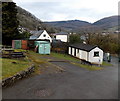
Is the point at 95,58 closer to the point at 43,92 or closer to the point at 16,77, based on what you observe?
the point at 16,77

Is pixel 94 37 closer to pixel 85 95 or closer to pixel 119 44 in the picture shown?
pixel 119 44


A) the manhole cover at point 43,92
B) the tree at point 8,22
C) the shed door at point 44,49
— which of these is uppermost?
the tree at point 8,22

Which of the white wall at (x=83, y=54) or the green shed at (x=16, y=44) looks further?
the white wall at (x=83, y=54)

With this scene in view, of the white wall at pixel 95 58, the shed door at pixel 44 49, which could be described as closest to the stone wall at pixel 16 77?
the shed door at pixel 44 49

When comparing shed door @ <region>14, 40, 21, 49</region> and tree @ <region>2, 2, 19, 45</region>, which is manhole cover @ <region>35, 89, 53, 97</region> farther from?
tree @ <region>2, 2, 19, 45</region>

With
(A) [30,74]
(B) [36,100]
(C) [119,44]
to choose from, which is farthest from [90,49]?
(C) [119,44]

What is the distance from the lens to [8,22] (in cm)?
2964

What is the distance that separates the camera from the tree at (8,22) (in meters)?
29.1

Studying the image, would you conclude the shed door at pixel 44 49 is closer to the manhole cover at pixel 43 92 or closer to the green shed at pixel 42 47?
the green shed at pixel 42 47

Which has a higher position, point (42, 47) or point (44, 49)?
point (42, 47)

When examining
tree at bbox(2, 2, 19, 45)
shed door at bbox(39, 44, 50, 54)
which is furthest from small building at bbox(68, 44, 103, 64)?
tree at bbox(2, 2, 19, 45)

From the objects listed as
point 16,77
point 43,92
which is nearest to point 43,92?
point 43,92

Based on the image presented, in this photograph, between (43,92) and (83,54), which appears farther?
(83,54)

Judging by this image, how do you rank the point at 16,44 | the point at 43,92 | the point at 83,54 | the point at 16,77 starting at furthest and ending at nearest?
the point at 83,54
the point at 16,44
the point at 16,77
the point at 43,92
